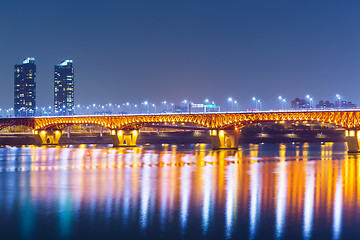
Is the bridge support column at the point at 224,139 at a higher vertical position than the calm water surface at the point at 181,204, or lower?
higher

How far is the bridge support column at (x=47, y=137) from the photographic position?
15988 centimetres

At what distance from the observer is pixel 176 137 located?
200 m

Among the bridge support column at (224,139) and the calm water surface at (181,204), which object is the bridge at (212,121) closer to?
the bridge support column at (224,139)

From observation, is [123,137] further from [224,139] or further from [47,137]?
[224,139]

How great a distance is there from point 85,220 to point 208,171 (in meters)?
33.7

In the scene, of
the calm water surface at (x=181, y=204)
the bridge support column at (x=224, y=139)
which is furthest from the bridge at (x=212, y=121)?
the calm water surface at (x=181, y=204)

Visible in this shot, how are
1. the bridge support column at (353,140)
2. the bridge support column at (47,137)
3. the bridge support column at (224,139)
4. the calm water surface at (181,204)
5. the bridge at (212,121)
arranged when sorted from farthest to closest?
the bridge support column at (47,137), the bridge support column at (224,139), the bridge at (212,121), the bridge support column at (353,140), the calm water surface at (181,204)

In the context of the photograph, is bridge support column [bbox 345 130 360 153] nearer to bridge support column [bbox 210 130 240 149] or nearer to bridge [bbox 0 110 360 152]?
bridge [bbox 0 110 360 152]

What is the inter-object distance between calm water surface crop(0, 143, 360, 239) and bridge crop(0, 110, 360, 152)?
142ft

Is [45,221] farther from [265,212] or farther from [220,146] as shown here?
[220,146]

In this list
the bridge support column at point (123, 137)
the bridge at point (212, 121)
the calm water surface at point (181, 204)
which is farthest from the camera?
the bridge support column at point (123, 137)

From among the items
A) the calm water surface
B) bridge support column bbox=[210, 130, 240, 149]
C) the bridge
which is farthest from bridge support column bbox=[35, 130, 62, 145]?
the calm water surface

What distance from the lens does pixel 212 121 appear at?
12312 centimetres

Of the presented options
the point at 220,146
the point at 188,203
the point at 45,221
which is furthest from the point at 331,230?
the point at 220,146
